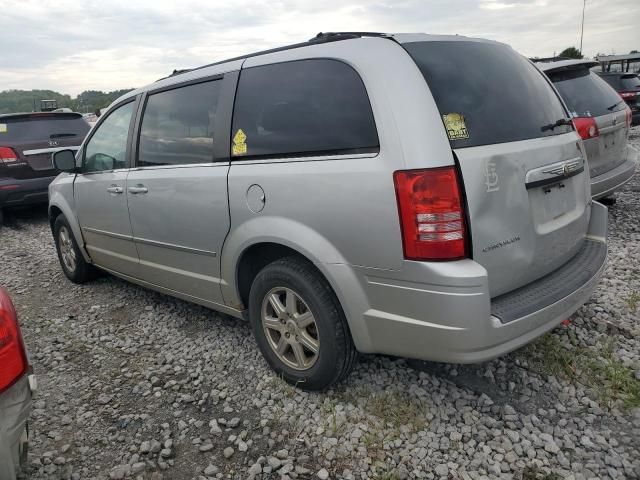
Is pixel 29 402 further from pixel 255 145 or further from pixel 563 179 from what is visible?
pixel 563 179

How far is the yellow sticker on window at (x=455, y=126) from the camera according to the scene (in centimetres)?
224

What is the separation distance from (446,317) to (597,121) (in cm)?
372

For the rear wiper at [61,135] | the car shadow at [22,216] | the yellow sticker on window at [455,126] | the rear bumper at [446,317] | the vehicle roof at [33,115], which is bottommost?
the car shadow at [22,216]

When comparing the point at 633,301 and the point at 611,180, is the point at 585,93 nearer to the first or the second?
the point at 611,180

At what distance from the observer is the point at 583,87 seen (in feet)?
17.0

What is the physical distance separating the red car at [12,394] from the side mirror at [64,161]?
9.08ft

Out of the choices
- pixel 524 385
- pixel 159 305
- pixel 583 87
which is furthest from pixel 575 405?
pixel 583 87

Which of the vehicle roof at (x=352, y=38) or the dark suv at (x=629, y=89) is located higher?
the vehicle roof at (x=352, y=38)

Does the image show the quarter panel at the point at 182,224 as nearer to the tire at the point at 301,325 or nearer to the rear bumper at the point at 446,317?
the tire at the point at 301,325

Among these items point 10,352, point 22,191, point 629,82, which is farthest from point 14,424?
point 629,82

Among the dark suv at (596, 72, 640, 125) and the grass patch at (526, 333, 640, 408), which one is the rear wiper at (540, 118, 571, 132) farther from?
the dark suv at (596, 72, 640, 125)

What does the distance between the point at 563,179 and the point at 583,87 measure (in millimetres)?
3173

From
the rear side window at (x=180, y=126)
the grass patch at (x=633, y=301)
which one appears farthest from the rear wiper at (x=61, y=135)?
the grass patch at (x=633, y=301)

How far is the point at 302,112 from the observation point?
2637 mm
